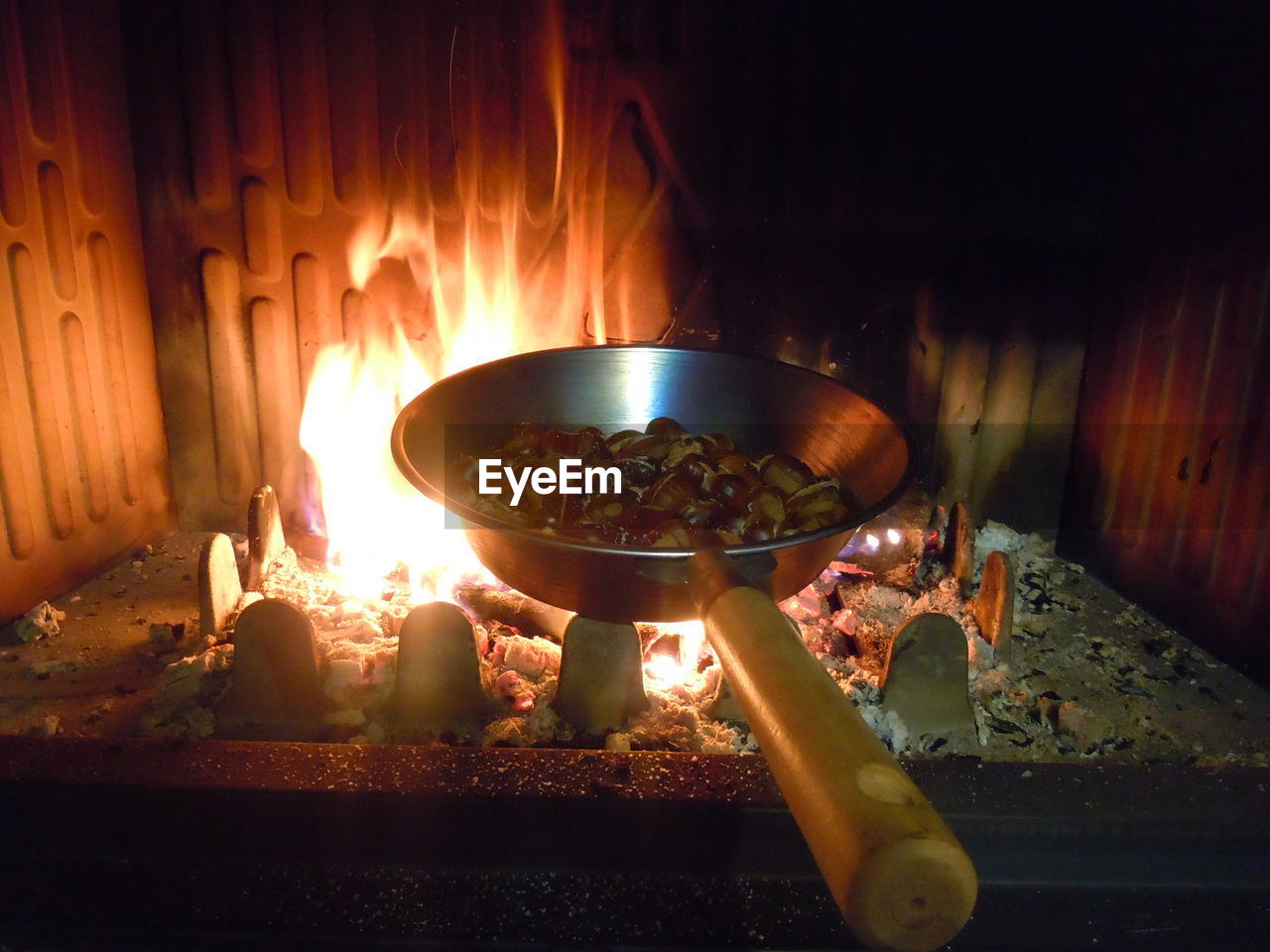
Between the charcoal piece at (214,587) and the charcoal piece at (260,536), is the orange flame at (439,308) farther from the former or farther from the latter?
the charcoal piece at (214,587)

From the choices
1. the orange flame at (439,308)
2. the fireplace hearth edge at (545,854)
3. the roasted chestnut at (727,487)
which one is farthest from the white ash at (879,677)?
the roasted chestnut at (727,487)

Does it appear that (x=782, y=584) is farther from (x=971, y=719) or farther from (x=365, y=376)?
(x=365, y=376)

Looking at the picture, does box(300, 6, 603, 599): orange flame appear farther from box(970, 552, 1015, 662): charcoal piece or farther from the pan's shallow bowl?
box(970, 552, 1015, 662): charcoal piece

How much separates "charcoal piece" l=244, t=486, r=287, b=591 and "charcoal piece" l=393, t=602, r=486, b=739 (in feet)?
2.48

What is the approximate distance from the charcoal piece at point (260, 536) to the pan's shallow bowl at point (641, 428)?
0.75 metres

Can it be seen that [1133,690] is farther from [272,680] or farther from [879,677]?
[272,680]

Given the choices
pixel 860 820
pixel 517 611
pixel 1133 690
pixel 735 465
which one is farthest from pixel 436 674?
pixel 1133 690

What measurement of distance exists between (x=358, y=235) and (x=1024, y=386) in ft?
6.06

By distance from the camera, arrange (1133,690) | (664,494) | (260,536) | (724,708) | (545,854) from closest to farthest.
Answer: (545,854)
(664,494)
(724,708)
(1133,690)
(260,536)

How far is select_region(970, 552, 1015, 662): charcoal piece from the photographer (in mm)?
2016

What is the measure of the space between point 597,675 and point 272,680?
22.7 inches

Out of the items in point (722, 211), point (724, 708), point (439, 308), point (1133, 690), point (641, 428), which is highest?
point (722, 211)

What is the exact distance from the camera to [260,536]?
7.25ft

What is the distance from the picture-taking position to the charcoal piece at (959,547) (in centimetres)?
229
